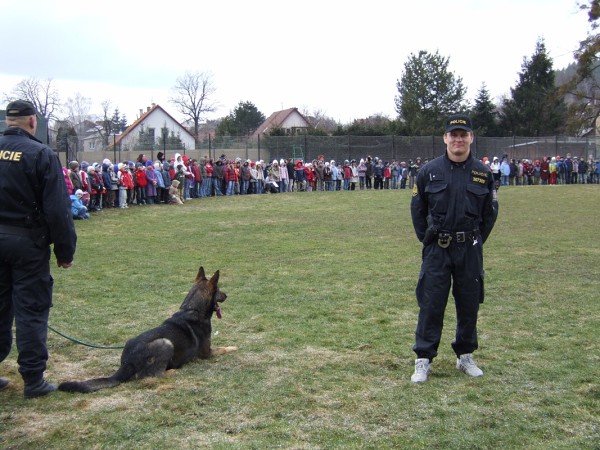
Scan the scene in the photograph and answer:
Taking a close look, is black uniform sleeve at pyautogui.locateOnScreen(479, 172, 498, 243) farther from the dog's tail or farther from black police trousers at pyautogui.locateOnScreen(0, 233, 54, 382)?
black police trousers at pyautogui.locateOnScreen(0, 233, 54, 382)

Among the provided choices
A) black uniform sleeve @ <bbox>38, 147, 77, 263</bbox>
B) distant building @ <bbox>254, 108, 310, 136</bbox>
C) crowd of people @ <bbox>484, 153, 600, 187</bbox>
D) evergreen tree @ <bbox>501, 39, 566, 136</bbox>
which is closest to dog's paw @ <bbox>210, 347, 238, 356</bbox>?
black uniform sleeve @ <bbox>38, 147, 77, 263</bbox>

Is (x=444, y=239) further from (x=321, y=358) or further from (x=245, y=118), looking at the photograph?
(x=245, y=118)

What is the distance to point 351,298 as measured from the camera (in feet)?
24.8

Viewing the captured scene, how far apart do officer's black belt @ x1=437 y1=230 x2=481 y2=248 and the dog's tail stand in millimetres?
2618

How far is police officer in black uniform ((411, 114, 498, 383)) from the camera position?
468 centimetres

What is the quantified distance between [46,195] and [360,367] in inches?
109

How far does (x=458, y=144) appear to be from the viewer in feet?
15.5

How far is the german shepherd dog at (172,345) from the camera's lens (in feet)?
15.3

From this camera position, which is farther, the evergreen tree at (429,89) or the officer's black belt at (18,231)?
the evergreen tree at (429,89)

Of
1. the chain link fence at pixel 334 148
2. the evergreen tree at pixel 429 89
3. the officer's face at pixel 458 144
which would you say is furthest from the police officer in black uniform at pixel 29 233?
the evergreen tree at pixel 429 89

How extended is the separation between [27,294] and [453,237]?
312cm

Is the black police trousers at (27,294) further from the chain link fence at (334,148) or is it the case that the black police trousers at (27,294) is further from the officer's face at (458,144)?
the chain link fence at (334,148)

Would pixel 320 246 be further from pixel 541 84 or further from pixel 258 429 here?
pixel 541 84

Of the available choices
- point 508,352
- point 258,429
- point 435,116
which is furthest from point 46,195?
point 435,116
